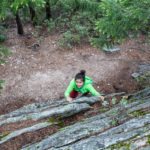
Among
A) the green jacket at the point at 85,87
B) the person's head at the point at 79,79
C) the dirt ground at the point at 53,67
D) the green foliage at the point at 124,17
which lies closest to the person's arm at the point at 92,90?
the green jacket at the point at 85,87

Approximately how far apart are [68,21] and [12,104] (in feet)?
27.4

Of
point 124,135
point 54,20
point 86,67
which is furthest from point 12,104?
point 124,135

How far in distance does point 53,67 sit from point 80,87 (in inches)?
303

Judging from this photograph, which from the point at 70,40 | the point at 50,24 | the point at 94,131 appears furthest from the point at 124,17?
the point at 50,24

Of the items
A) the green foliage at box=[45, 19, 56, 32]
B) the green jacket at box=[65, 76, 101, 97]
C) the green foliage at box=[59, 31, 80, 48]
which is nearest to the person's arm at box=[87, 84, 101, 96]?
the green jacket at box=[65, 76, 101, 97]

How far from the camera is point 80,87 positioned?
33.5 ft

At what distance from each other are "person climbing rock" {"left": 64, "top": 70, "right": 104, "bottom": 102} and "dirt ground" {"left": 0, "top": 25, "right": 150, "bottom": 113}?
540 cm

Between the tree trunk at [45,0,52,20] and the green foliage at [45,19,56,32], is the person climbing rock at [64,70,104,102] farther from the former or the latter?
the tree trunk at [45,0,52,20]

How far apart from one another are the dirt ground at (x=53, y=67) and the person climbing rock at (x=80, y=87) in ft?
17.7

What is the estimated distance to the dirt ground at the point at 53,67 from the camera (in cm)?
1620

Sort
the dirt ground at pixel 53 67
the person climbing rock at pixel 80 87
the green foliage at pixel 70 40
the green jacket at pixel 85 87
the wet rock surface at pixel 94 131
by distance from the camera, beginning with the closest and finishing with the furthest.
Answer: the wet rock surface at pixel 94 131 → the person climbing rock at pixel 80 87 → the green jacket at pixel 85 87 → the dirt ground at pixel 53 67 → the green foliage at pixel 70 40

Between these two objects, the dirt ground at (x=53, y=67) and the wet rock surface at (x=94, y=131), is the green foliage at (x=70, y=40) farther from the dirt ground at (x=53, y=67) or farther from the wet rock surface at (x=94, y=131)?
the wet rock surface at (x=94, y=131)

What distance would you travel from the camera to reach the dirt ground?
16.2m

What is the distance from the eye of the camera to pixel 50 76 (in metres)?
17.1
